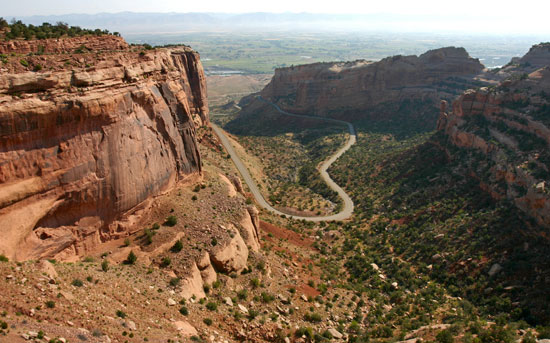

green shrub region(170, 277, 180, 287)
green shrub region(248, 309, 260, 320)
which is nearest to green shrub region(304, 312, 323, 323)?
green shrub region(248, 309, 260, 320)

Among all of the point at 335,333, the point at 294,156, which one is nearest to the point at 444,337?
the point at 335,333

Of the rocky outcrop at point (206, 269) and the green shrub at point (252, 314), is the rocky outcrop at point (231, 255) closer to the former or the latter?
the rocky outcrop at point (206, 269)

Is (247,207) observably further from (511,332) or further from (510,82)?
(510,82)

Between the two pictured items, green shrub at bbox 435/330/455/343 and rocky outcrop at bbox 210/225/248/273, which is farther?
rocky outcrop at bbox 210/225/248/273

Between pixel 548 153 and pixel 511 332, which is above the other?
pixel 548 153

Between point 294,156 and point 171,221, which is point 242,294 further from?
point 294,156

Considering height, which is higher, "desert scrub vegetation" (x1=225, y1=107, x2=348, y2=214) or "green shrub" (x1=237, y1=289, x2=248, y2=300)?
"green shrub" (x1=237, y1=289, x2=248, y2=300)

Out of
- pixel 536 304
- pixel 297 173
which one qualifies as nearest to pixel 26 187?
pixel 536 304

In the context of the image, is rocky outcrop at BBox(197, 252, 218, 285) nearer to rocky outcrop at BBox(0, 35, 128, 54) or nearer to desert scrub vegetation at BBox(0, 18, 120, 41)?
rocky outcrop at BBox(0, 35, 128, 54)
